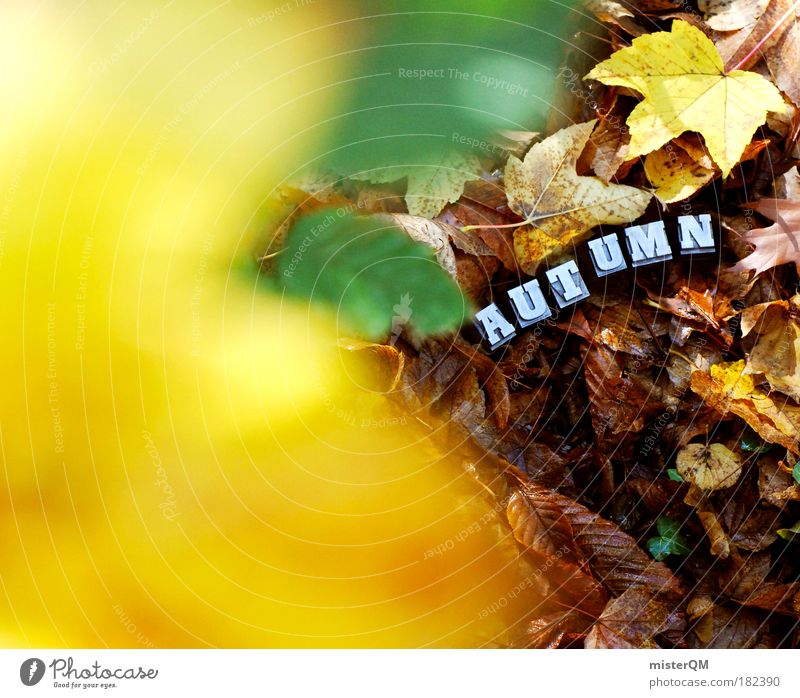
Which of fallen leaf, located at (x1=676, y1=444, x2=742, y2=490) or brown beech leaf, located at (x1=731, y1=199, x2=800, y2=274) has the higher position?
brown beech leaf, located at (x1=731, y1=199, x2=800, y2=274)

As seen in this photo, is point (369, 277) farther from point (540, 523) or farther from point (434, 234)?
point (540, 523)

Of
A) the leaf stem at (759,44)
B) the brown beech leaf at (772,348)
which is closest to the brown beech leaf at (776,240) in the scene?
the brown beech leaf at (772,348)

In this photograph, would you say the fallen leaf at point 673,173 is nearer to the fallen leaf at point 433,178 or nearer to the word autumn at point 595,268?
the word autumn at point 595,268

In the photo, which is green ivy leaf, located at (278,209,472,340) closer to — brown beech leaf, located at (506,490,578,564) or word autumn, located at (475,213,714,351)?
word autumn, located at (475,213,714,351)

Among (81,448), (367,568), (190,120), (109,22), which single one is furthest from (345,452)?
(109,22)
